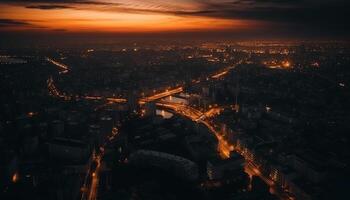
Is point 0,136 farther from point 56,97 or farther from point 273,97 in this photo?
point 273,97

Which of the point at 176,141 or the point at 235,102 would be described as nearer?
the point at 176,141

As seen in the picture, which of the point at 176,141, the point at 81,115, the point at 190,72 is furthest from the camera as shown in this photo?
the point at 190,72

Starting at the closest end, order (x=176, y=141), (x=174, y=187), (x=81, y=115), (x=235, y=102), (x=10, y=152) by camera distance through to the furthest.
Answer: (x=174, y=187)
(x=10, y=152)
(x=176, y=141)
(x=81, y=115)
(x=235, y=102)

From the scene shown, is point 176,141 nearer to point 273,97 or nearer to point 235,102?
point 235,102

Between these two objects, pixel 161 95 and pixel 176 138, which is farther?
pixel 161 95

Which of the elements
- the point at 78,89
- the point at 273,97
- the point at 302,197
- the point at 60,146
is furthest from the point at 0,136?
the point at 273,97

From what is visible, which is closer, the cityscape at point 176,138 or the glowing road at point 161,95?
the cityscape at point 176,138

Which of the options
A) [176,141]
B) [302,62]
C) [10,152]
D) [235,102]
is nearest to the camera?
[10,152]

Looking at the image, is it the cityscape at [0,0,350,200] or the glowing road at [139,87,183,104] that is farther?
the glowing road at [139,87,183,104]

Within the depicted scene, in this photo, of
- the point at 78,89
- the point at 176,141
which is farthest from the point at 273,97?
the point at 78,89
